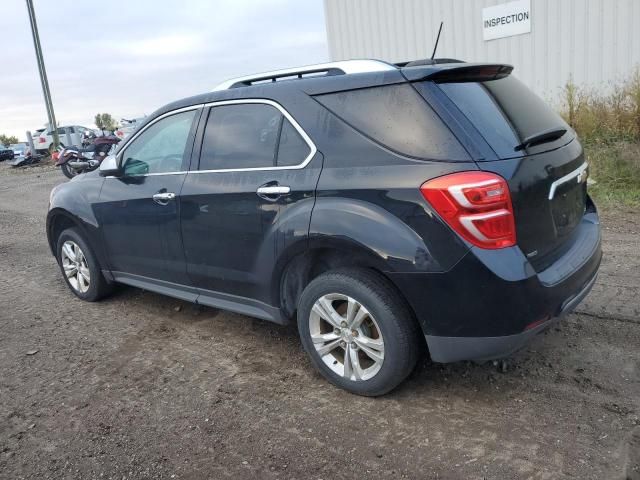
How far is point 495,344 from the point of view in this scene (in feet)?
8.85

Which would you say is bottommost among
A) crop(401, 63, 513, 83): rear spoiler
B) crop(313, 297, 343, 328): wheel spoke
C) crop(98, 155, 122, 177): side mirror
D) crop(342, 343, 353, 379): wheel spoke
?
crop(342, 343, 353, 379): wheel spoke

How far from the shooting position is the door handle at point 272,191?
319 centimetres

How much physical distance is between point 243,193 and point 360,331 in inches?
43.3

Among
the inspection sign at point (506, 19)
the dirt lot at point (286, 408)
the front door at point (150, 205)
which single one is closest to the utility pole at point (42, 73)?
the inspection sign at point (506, 19)

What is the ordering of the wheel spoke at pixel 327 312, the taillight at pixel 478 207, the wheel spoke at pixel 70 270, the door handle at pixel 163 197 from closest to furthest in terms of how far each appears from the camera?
the taillight at pixel 478 207 < the wheel spoke at pixel 327 312 < the door handle at pixel 163 197 < the wheel spoke at pixel 70 270

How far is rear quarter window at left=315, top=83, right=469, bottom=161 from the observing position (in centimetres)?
271

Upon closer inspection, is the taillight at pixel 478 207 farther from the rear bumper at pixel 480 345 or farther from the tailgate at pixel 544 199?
the rear bumper at pixel 480 345

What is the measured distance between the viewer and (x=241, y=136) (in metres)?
3.55

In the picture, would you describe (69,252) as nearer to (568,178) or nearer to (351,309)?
(351,309)

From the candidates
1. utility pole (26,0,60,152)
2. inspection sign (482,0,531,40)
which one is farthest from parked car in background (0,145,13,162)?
inspection sign (482,0,531,40)

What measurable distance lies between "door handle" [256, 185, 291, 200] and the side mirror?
162 centimetres

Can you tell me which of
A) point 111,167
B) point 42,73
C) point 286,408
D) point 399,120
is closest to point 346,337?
point 286,408

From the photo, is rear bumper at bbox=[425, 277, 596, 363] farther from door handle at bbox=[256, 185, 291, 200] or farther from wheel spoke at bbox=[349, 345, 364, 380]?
door handle at bbox=[256, 185, 291, 200]

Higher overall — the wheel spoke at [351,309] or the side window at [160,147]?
the side window at [160,147]
